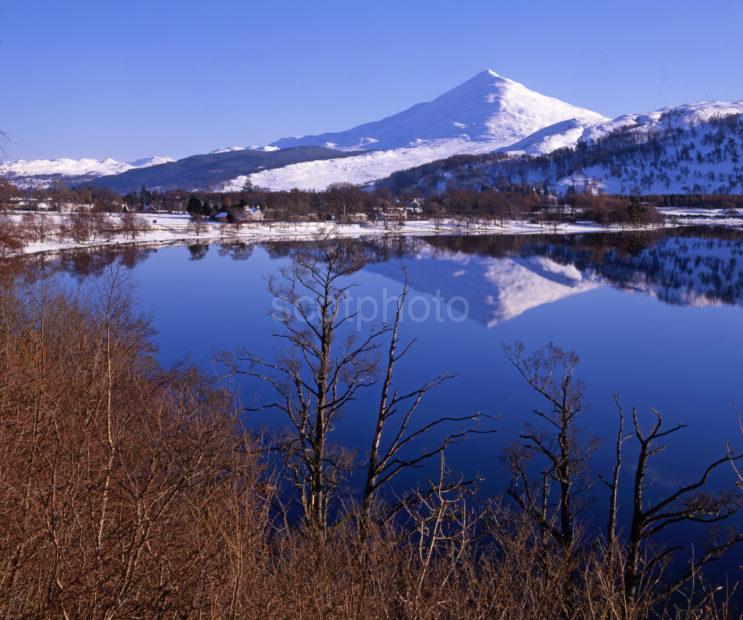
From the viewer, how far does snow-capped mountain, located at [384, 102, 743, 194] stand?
404 feet

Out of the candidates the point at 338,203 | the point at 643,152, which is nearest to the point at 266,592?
the point at 338,203

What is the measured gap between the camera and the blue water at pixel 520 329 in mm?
12578

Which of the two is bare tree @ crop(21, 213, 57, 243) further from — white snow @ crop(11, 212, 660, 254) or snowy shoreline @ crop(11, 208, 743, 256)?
white snow @ crop(11, 212, 660, 254)

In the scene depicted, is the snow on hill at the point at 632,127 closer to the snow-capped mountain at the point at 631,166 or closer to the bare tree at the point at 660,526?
the snow-capped mountain at the point at 631,166

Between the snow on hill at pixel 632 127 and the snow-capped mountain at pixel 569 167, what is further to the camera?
the snow on hill at pixel 632 127

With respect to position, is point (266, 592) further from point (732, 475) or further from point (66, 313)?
point (66, 313)

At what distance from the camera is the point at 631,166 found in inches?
5217

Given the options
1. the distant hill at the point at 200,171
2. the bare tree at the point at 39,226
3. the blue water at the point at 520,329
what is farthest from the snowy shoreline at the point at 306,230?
the distant hill at the point at 200,171

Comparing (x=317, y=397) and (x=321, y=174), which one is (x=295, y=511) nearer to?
(x=317, y=397)

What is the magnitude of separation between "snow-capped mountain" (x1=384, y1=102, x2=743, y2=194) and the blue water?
8629 cm

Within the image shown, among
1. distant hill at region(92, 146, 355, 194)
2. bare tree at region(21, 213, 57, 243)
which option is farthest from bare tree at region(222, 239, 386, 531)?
distant hill at region(92, 146, 355, 194)

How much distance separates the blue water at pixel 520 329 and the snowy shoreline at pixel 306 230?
9652mm

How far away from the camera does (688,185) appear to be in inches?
4788

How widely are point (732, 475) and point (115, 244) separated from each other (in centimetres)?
4443
